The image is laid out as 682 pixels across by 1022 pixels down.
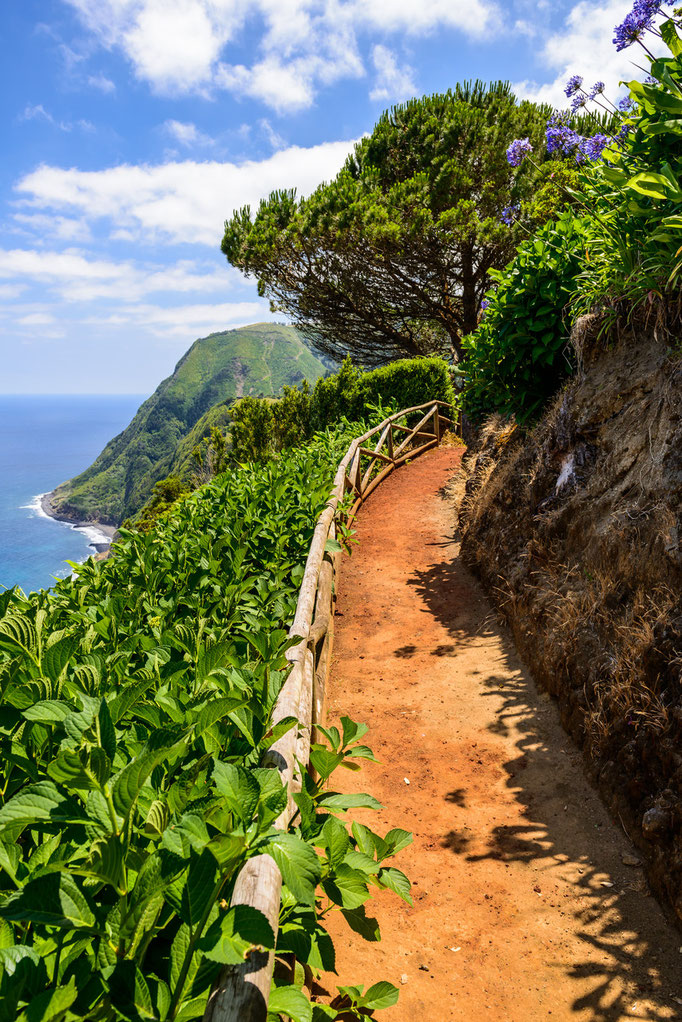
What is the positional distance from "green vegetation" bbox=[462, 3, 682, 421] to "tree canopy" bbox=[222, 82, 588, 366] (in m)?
9.31

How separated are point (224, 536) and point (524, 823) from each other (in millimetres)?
2747

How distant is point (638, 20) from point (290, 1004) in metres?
6.10

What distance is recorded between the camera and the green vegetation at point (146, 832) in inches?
45.6

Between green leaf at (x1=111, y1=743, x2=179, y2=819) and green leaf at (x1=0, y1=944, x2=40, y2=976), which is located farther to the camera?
green leaf at (x1=111, y1=743, x2=179, y2=819)

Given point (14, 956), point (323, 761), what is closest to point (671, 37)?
point (323, 761)

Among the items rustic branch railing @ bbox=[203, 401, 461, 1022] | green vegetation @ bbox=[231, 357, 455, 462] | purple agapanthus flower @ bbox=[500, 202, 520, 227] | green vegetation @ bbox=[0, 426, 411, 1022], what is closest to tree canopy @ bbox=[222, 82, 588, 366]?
green vegetation @ bbox=[231, 357, 455, 462]

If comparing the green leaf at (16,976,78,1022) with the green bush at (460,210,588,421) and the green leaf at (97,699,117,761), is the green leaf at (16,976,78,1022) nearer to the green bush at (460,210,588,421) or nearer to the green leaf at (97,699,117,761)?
Result: the green leaf at (97,699,117,761)

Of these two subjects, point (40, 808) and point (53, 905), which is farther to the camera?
point (40, 808)

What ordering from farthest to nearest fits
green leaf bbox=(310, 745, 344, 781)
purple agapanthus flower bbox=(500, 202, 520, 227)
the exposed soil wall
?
purple agapanthus flower bbox=(500, 202, 520, 227) < the exposed soil wall < green leaf bbox=(310, 745, 344, 781)

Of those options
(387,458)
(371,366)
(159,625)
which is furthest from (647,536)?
(371,366)

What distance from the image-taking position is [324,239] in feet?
54.0

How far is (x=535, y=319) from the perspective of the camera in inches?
244

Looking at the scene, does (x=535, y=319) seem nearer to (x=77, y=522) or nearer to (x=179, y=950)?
(x=179, y=950)

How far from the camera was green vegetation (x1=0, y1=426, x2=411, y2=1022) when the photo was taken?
116 centimetres
